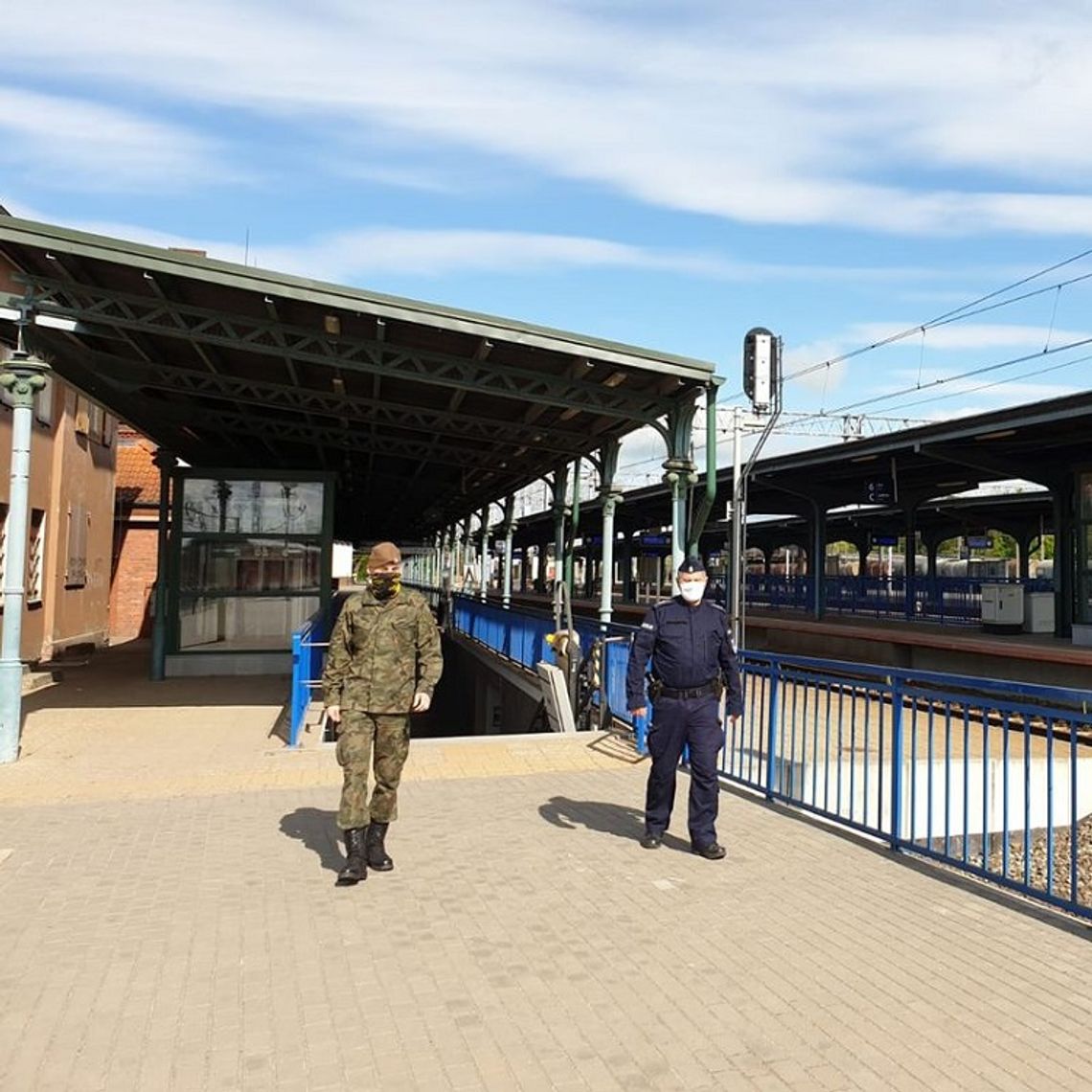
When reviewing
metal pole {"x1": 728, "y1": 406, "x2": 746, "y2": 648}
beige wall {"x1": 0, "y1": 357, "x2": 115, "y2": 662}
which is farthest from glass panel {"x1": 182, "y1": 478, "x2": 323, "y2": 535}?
metal pole {"x1": 728, "y1": 406, "x2": 746, "y2": 648}

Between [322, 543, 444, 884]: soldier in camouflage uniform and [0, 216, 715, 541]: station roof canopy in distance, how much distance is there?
177 inches

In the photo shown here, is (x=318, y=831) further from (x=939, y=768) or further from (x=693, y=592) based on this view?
(x=939, y=768)

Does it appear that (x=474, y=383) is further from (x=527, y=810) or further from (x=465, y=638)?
(x=465, y=638)

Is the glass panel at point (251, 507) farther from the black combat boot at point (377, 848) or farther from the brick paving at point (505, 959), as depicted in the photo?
the black combat boot at point (377, 848)

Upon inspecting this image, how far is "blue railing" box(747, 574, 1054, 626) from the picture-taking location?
2198 cm

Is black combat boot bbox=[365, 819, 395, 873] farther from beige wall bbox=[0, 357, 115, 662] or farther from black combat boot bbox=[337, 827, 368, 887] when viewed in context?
A: beige wall bbox=[0, 357, 115, 662]

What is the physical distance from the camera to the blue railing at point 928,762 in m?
4.38

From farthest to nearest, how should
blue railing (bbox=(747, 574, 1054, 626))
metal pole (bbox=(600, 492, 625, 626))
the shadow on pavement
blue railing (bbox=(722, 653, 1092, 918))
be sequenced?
blue railing (bbox=(747, 574, 1054, 626)) → metal pole (bbox=(600, 492, 625, 626)) → the shadow on pavement → blue railing (bbox=(722, 653, 1092, 918))

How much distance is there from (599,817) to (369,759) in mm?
1873

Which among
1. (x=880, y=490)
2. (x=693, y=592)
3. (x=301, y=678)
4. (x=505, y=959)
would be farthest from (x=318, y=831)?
(x=880, y=490)

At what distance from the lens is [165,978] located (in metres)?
3.36

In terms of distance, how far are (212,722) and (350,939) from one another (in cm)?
644

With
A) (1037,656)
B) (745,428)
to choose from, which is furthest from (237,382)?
(1037,656)

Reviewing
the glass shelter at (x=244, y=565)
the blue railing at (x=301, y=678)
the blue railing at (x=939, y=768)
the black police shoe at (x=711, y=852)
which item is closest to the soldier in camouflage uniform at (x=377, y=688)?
the black police shoe at (x=711, y=852)
